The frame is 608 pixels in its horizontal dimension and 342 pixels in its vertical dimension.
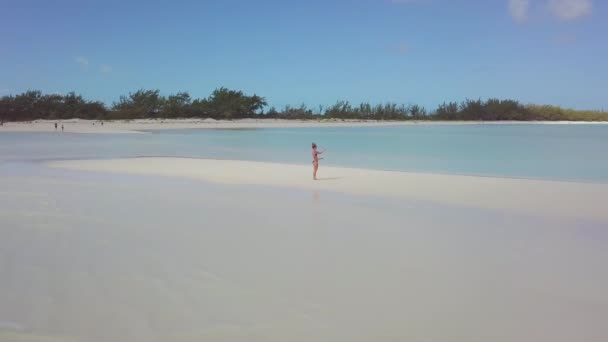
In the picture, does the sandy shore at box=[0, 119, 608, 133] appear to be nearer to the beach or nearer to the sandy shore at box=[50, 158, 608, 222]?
the sandy shore at box=[50, 158, 608, 222]

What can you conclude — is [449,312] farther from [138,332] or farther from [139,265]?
[139,265]

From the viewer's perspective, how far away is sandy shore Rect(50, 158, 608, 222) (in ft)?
20.8

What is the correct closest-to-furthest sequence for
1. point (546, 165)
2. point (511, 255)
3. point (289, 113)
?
1. point (511, 255)
2. point (546, 165)
3. point (289, 113)

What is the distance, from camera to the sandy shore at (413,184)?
6344mm

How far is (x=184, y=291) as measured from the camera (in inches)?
121

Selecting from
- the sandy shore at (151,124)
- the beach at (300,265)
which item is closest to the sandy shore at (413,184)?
the beach at (300,265)

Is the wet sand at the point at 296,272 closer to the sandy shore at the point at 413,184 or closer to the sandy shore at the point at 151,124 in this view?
the sandy shore at the point at 413,184

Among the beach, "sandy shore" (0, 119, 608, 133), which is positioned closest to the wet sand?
the beach

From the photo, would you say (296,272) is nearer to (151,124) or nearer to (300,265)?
(300,265)

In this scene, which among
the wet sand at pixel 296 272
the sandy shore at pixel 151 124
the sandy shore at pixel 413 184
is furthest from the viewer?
the sandy shore at pixel 151 124

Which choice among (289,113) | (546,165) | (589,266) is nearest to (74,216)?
(589,266)

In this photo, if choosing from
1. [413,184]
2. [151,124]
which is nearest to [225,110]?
[151,124]

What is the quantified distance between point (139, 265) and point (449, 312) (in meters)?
1.98

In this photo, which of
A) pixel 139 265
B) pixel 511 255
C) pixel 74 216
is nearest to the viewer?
pixel 139 265
